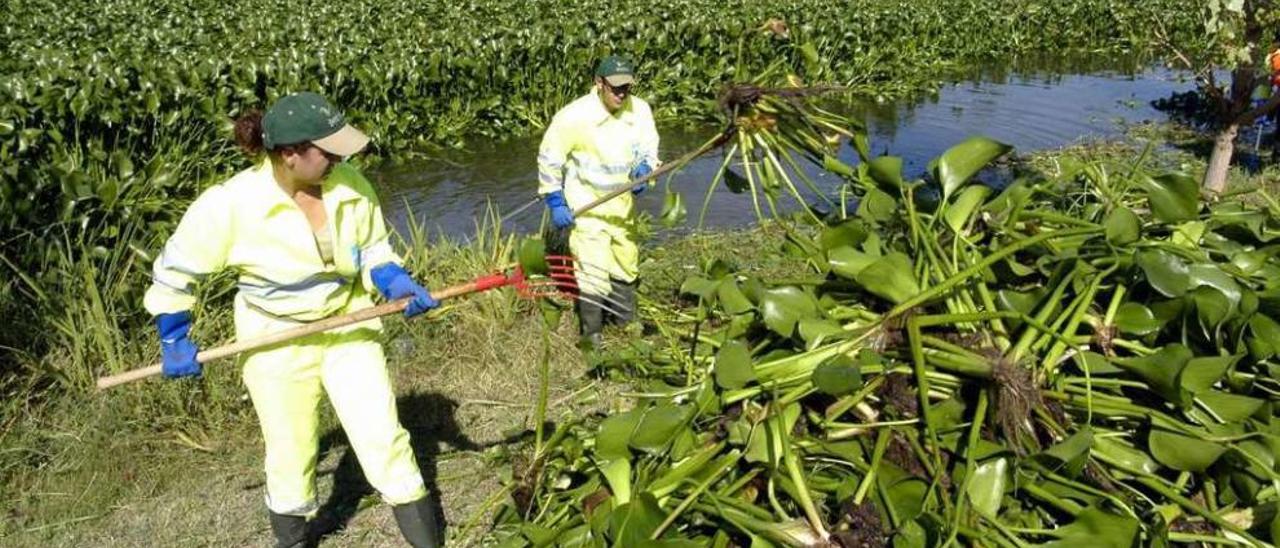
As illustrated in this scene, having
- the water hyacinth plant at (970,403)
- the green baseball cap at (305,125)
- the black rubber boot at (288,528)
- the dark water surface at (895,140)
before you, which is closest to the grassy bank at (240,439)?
the black rubber boot at (288,528)

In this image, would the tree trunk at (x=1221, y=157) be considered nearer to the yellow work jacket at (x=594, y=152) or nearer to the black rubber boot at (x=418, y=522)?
the yellow work jacket at (x=594, y=152)

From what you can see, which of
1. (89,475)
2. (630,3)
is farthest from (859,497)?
(630,3)

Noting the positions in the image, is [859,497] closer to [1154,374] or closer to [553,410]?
[1154,374]

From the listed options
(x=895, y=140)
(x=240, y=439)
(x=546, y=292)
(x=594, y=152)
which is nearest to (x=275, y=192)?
(x=546, y=292)

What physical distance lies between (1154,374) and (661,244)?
435cm

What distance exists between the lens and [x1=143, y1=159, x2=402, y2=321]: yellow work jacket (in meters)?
2.61

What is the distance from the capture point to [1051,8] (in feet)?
60.2

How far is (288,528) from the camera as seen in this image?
9.84 feet

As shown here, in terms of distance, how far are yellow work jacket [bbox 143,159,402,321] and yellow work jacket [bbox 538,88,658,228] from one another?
5.40 ft

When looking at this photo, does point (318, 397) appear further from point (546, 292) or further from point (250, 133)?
point (546, 292)

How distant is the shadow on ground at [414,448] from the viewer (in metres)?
3.40

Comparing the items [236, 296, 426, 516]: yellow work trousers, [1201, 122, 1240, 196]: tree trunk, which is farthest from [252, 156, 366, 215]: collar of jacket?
[1201, 122, 1240, 196]: tree trunk

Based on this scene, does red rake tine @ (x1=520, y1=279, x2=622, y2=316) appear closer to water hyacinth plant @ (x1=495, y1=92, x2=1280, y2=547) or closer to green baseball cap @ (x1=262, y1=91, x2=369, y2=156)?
water hyacinth plant @ (x1=495, y1=92, x2=1280, y2=547)

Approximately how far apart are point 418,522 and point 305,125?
3.95 ft
